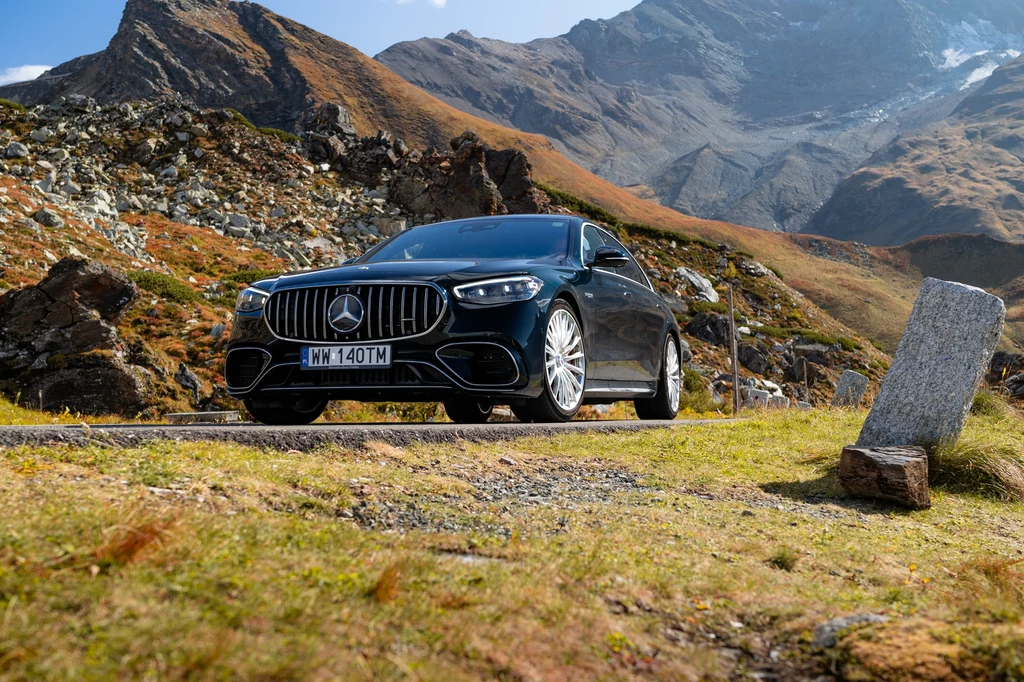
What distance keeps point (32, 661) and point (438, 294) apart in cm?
417

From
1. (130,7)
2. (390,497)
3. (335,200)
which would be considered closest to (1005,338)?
(335,200)

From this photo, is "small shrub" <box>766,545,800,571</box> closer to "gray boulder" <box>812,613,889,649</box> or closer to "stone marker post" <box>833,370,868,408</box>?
"gray boulder" <box>812,613,889,649</box>

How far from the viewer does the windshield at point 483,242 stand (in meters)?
6.75

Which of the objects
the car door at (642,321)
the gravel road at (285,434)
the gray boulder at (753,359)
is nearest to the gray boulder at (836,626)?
the gravel road at (285,434)

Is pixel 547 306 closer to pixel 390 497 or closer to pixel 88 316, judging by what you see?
pixel 390 497

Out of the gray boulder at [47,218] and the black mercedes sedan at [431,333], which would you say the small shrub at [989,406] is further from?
the gray boulder at [47,218]

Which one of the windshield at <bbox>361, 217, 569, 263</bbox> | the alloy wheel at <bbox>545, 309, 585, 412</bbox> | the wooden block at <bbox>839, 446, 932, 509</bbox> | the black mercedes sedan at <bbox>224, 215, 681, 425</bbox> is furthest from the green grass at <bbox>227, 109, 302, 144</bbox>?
the wooden block at <bbox>839, 446, 932, 509</bbox>

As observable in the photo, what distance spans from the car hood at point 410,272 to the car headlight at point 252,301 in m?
0.09

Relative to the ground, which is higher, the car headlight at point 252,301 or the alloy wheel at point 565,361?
the car headlight at point 252,301

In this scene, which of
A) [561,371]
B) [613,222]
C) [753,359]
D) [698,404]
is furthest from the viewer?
[613,222]

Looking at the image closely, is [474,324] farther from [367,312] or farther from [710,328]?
[710,328]

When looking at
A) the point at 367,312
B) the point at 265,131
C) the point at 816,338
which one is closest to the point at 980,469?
the point at 367,312

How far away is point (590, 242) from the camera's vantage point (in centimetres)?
754

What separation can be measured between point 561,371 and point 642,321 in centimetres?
203
